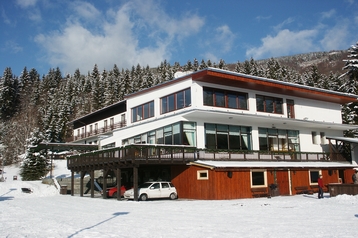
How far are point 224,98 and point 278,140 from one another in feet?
25.9

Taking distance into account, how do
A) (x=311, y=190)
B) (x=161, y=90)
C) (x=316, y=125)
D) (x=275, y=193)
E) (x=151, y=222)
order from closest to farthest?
(x=151, y=222) → (x=275, y=193) → (x=311, y=190) → (x=161, y=90) → (x=316, y=125)

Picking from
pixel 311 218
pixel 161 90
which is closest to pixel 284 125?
pixel 161 90

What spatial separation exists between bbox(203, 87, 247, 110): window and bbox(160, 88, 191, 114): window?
1.48m

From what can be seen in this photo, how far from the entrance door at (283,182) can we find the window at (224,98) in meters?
6.71

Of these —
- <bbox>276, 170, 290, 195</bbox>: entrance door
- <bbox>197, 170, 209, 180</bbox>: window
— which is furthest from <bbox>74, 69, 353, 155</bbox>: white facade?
<bbox>276, 170, 290, 195</bbox>: entrance door

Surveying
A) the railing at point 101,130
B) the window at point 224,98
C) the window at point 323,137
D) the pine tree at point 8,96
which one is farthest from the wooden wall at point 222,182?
the pine tree at point 8,96

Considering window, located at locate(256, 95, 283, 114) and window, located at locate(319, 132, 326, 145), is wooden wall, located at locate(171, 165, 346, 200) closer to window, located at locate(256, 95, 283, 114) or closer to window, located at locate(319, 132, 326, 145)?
window, located at locate(256, 95, 283, 114)

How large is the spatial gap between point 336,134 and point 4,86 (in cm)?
9068

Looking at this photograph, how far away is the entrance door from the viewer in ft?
91.9

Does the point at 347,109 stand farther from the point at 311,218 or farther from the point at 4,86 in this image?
the point at 4,86

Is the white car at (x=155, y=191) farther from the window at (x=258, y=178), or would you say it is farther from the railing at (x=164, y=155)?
the window at (x=258, y=178)

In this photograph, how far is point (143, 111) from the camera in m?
34.9

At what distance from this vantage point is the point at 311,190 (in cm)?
2977

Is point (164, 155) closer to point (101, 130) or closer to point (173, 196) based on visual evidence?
point (173, 196)
